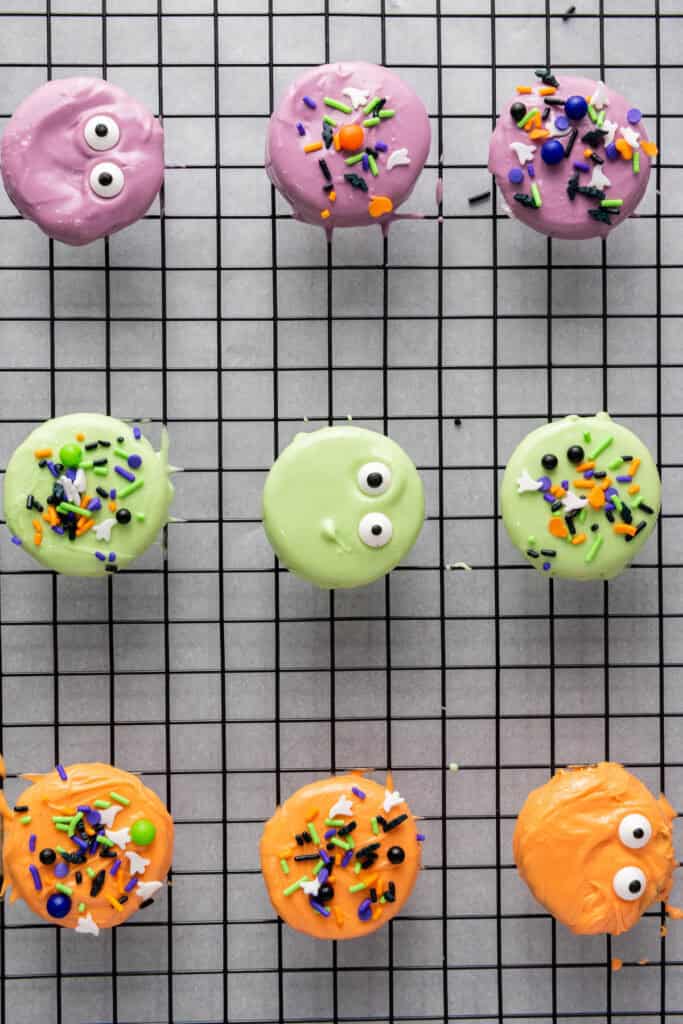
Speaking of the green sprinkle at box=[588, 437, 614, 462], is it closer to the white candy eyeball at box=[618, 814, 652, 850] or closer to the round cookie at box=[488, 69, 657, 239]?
the round cookie at box=[488, 69, 657, 239]

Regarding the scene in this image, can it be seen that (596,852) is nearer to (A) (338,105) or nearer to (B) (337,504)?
(B) (337,504)

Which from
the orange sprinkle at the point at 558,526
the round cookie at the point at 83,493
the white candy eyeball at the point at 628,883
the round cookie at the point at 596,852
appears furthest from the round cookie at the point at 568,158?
the white candy eyeball at the point at 628,883

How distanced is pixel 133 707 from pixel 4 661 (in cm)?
32

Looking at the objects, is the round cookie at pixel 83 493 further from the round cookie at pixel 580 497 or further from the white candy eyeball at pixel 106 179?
the round cookie at pixel 580 497

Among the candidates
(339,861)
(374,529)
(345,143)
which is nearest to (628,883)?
(339,861)

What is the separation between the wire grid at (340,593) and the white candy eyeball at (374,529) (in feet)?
0.84

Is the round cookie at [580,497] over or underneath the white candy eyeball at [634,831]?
over

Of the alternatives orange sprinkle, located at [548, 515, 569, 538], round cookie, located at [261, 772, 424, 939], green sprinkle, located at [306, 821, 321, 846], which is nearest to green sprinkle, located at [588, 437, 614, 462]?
orange sprinkle, located at [548, 515, 569, 538]

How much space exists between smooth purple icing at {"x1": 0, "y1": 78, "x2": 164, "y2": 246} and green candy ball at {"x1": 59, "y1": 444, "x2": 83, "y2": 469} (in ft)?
1.51

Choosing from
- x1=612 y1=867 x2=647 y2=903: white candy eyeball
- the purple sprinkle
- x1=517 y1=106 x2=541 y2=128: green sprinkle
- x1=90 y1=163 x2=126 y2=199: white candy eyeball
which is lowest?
the purple sprinkle

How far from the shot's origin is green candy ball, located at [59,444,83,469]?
232 cm

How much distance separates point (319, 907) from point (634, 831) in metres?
0.70

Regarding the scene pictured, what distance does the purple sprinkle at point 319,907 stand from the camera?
234 centimetres

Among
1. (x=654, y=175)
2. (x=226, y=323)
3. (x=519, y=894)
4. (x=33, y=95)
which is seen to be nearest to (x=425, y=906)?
(x=519, y=894)
